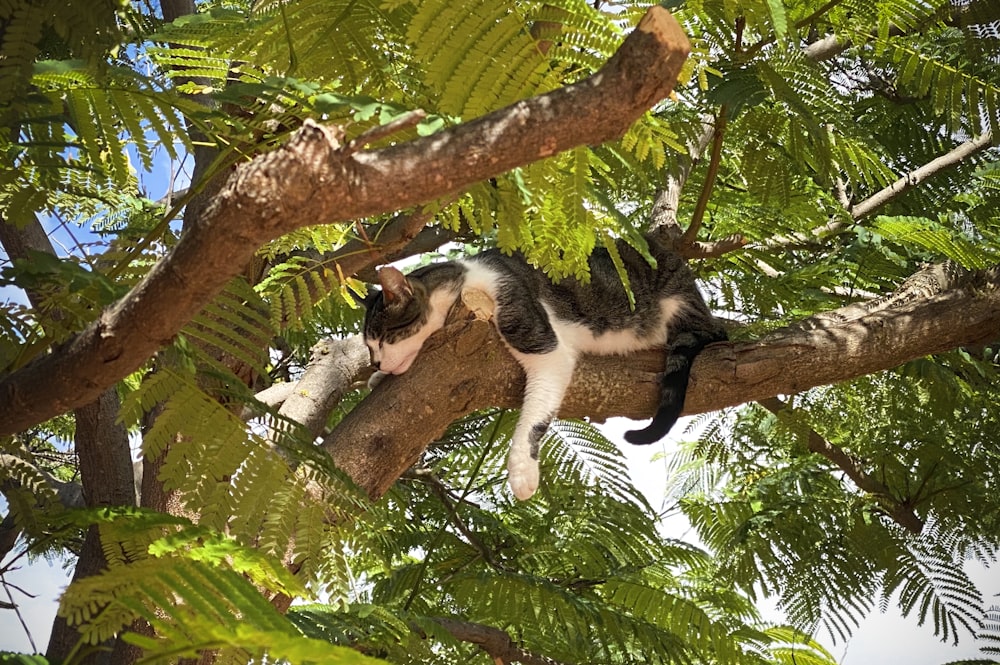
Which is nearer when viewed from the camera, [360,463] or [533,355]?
[360,463]

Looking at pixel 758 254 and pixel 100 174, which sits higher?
pixel 758 254

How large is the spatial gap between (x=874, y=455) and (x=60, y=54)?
488 centimetres

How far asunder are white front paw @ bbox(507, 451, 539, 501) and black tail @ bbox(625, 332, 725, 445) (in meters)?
0.42

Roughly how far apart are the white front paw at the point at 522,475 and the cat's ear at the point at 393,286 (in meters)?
0.82

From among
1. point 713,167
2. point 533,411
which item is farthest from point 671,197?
point 533,411

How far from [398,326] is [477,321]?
0.53 metres

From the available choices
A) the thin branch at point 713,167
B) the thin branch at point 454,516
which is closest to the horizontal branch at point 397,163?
the thin branch at point 713,167

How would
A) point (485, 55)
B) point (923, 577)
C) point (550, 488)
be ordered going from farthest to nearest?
point (923, 577) < point (550, 488) < point (485, 55)

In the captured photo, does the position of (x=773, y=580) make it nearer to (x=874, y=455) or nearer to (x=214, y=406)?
(x=874, y=455)

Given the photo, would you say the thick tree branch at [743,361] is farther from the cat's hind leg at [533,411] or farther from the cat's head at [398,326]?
the cat's head at [398,326]

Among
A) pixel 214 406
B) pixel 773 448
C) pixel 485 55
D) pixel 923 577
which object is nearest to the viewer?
pixel 485 55

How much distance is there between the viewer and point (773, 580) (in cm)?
530

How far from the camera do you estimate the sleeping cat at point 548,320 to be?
3758 mm

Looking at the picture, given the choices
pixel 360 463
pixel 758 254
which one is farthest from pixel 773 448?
pixel 360 463
